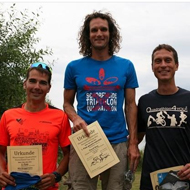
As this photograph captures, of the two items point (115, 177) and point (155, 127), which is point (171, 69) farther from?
point (115, 177)

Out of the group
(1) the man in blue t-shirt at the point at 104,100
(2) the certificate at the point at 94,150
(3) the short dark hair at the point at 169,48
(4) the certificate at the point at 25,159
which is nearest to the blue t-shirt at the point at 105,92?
A: (1) the man in blue t-shirt at the point at 104,100

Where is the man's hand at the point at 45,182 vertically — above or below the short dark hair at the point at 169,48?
below

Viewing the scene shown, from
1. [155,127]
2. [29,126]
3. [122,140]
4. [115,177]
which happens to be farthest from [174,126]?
[29,126]

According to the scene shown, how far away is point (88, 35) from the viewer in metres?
4.89

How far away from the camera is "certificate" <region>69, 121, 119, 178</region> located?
13.8ft

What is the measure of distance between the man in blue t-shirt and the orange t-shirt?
6.7 inches

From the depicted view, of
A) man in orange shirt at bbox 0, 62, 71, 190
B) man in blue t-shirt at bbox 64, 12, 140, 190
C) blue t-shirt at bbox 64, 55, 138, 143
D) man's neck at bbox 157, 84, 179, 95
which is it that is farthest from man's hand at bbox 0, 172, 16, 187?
man's neck at bbox 157, 84, 179, 95

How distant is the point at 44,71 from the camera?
14.5 feet

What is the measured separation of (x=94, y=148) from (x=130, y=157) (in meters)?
0.46

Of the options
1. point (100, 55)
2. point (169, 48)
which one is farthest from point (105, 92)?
point (169, 48)

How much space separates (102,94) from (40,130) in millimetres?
808

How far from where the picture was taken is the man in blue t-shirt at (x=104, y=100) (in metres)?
4.41

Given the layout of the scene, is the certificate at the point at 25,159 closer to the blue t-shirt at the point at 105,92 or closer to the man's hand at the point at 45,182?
the man's hand at the point at 45,182

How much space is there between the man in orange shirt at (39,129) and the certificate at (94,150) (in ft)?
0.64
